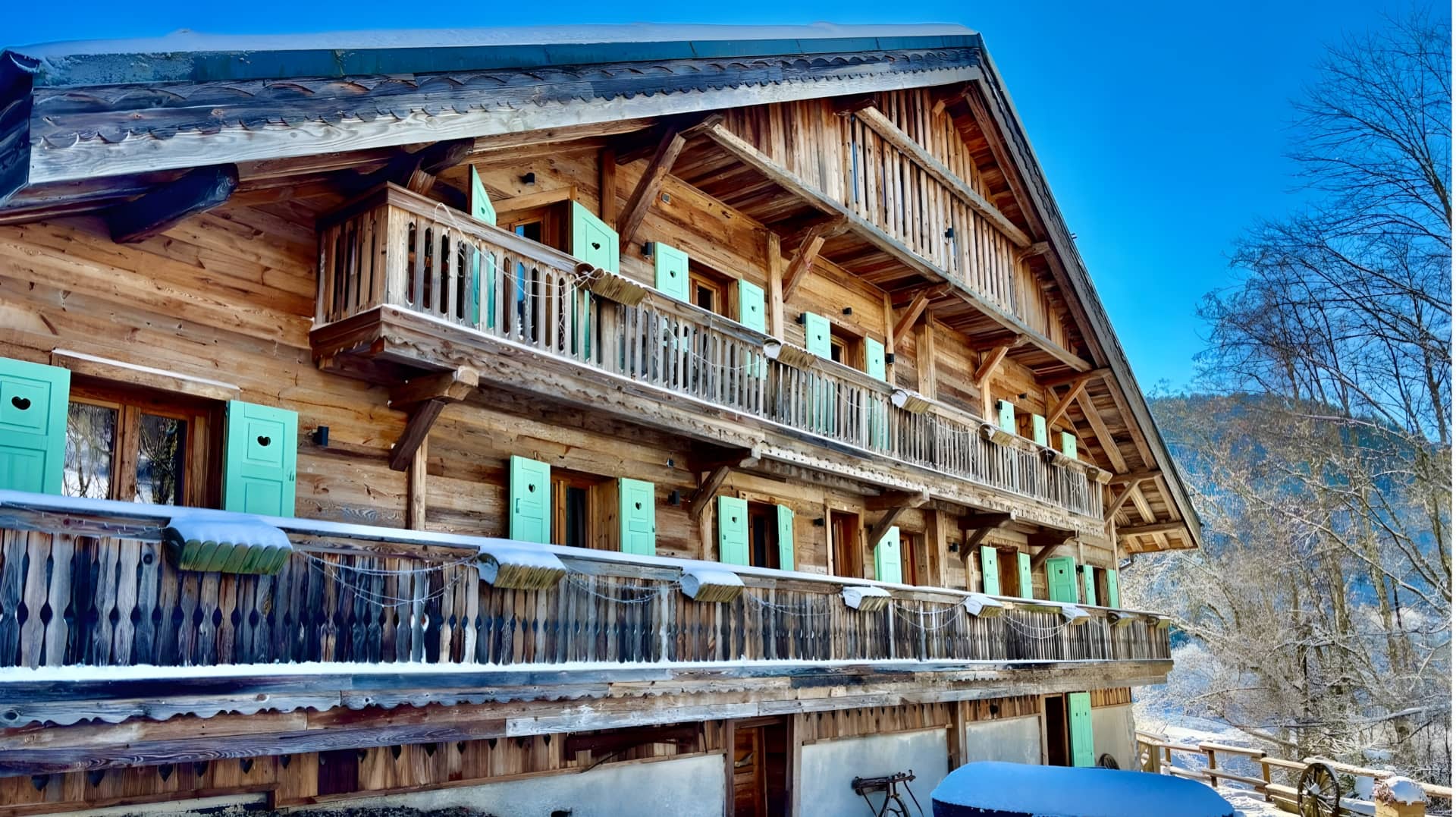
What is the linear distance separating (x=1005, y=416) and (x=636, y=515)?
11.5 m

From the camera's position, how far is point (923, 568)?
20.0 m

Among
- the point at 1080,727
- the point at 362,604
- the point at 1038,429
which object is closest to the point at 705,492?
the point at 362,604

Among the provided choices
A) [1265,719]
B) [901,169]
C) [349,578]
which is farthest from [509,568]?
[1265,719]

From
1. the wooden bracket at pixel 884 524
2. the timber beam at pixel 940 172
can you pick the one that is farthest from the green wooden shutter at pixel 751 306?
the wooden bracket at pixel 884 524

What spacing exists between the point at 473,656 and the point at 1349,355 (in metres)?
24.2

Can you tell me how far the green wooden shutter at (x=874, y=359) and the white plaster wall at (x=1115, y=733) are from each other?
1084cm

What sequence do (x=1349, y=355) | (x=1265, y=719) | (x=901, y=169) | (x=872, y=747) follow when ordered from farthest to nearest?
(x=1265, y=719) < (x=1349, y=355) < (x=901, y=169) < (x=872, y=747)

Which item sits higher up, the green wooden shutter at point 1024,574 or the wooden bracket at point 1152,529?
the wooden bracket at point 1152,529

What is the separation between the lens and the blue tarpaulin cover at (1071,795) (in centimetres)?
746

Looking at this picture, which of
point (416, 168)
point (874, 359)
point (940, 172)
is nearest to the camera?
point (416, 168)

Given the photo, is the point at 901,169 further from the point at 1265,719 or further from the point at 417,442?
the point at 1265,719

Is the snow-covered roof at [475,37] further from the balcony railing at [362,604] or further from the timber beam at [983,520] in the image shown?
the timber beam at [983,520]

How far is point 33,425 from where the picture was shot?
27.6ft

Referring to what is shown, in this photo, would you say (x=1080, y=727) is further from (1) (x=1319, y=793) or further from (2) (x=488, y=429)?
(2) (x=488, y=429)
